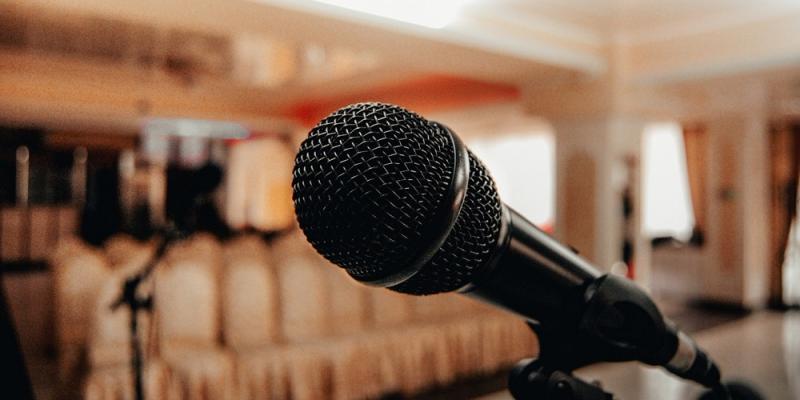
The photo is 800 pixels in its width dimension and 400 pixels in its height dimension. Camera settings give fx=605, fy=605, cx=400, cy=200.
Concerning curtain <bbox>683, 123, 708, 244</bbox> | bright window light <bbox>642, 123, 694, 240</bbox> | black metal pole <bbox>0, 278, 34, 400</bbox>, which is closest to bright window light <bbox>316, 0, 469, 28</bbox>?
black metal pole <bbox>0, 278, 34, 400</bbox>

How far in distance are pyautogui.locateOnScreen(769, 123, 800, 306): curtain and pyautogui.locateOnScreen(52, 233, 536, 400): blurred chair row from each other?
426 cm

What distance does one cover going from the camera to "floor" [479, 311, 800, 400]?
3914 mm

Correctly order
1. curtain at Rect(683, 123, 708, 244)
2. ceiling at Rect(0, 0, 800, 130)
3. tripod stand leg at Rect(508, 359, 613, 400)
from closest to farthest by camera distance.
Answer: tripod stand leg at Rect(508, 359, 613, 400) → ceiling at Rect(0, 0, 800, 130) → curtain at Rect(683, 123, 708, 244)

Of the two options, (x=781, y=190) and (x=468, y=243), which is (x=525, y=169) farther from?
(x=468, y=243)

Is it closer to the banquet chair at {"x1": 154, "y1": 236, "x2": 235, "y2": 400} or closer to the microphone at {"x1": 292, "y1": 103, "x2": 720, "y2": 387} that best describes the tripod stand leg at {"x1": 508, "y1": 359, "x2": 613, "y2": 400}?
the microphone at {"x1": 292, "y1": 103, "x2": 720, "y2": 387}

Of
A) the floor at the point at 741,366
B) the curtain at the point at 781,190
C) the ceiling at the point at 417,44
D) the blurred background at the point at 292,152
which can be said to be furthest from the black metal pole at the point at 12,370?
the curtain at the point at 781,190

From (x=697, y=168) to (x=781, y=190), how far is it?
109 centimetres

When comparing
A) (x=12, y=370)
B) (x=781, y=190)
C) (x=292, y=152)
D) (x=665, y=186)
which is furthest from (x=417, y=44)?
(x=665, y=186)

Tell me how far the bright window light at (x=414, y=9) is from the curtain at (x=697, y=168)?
5.36 metres

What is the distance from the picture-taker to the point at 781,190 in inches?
273

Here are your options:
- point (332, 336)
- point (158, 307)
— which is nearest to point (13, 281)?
point (158, 307)

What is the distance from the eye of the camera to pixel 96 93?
735 cm

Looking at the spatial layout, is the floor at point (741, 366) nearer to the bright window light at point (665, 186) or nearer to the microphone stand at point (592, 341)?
the microphone stand at point (592, 341)

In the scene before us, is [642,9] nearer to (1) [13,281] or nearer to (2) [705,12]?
(2) [705,12]
